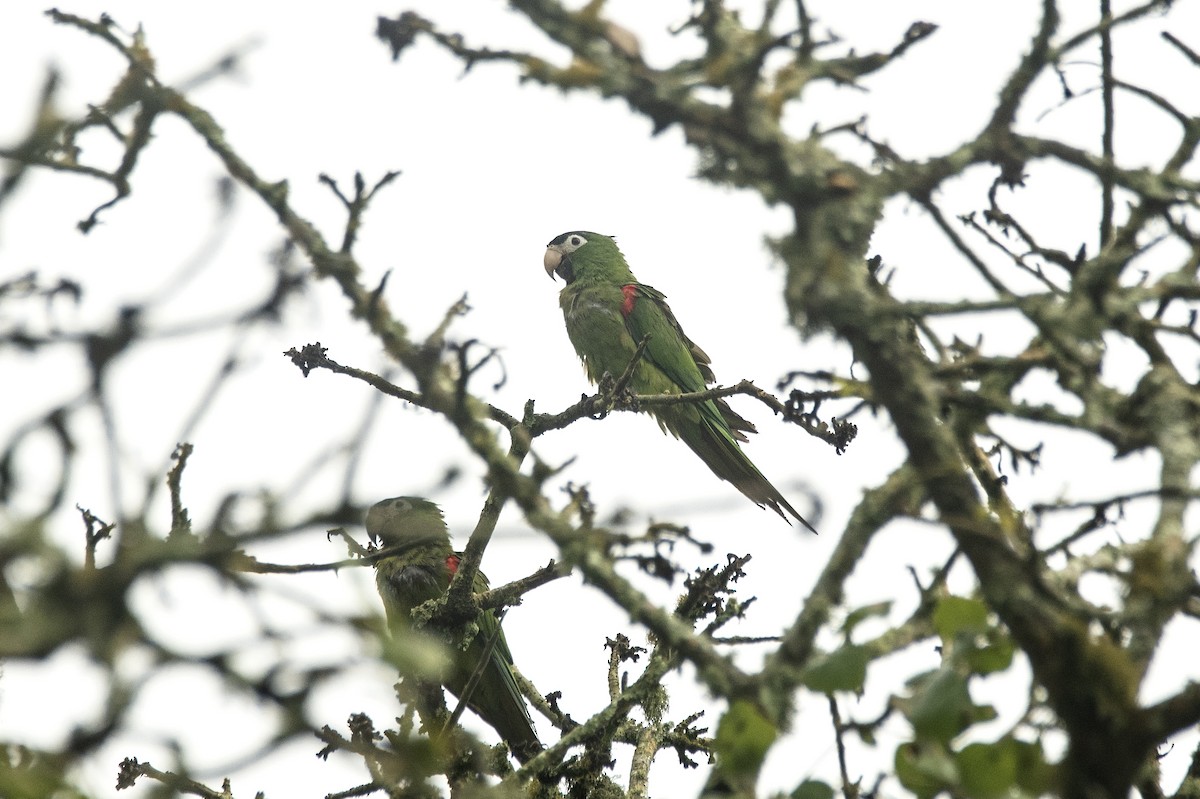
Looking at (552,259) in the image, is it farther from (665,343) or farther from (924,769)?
(924,769)

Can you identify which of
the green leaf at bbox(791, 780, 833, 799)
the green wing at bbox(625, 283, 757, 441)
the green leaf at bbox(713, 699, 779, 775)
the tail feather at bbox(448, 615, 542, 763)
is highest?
the green wing at bbox(625, 283, 757, 441)

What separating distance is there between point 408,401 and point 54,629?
3.07 meters

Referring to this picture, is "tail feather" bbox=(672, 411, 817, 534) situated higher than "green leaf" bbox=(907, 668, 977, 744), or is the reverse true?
"tail feather" bbox=(672, 411, 817, 534)

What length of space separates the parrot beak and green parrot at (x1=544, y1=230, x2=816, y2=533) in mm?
129

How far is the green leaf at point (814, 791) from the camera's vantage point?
210 cm

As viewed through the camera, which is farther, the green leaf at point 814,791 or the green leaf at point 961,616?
the green leaf at point 814,791

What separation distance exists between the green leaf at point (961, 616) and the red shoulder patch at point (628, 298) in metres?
6.94

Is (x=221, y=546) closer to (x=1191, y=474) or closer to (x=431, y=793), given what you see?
(x=431, y=793)

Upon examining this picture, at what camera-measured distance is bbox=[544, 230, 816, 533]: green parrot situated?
8.18 meters

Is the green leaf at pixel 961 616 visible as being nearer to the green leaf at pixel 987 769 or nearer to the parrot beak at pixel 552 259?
the green leaf at pixel 987 769

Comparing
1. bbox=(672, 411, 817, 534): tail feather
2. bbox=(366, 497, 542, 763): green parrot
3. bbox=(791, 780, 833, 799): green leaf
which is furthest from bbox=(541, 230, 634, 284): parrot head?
bbox=(791, 780, 833, 799): green leaf

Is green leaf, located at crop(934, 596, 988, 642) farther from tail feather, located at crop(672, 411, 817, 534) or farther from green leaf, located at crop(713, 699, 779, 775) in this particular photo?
tail feather, located at crop(672, 411, 817, 534)

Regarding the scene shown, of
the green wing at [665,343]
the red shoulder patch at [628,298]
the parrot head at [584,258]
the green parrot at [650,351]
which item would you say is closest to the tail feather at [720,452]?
the green parrot at [650,351]

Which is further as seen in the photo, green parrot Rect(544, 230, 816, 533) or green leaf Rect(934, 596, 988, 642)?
green parrot Rect(544, 230, 816, 533)
